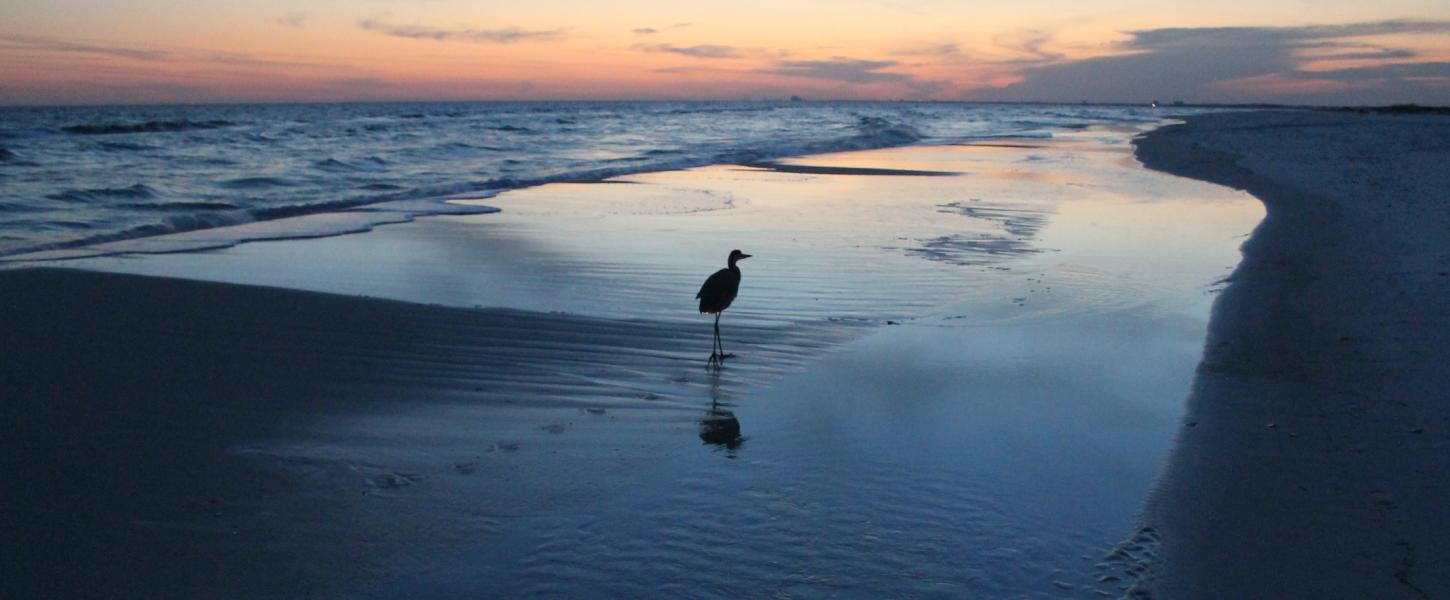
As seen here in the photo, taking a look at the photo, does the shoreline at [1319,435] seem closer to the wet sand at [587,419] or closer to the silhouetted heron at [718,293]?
the wet sand at [587,419]

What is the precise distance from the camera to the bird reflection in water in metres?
5.18

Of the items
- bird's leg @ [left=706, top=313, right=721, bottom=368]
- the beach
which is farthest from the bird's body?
the beach

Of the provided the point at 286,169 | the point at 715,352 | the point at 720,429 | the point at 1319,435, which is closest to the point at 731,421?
the point at 720,429

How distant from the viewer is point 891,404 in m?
5.84

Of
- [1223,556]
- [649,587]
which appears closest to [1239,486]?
[1223,556]

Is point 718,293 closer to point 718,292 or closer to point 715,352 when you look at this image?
point 718,292

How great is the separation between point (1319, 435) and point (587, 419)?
3545 mm

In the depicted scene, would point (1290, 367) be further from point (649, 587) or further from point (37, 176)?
point (37, 176)

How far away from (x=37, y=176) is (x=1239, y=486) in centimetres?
2199

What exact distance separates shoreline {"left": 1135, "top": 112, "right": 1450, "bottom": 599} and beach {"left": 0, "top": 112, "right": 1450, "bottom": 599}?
0.02m

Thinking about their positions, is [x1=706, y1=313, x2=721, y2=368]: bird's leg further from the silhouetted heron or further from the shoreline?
the shoreline

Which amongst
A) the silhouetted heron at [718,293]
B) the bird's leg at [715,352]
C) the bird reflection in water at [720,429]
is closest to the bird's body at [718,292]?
the silhouetted heron at [718,293]

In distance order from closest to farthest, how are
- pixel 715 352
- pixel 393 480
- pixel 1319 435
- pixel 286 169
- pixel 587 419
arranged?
pixel 393 480 < pixel 1319 435 < pixel 587 419 < pixel 715 352 < pixel 286 169

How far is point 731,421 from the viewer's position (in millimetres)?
5586
